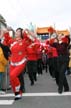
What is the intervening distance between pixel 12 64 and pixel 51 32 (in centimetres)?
245

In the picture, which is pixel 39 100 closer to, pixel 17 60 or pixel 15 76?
pixel 15 76

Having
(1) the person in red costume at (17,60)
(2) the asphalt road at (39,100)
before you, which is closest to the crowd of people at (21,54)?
(1) the person in red costume at (17,60)

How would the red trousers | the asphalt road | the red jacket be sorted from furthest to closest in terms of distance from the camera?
the red jacket < the red trousers < the asphalt road

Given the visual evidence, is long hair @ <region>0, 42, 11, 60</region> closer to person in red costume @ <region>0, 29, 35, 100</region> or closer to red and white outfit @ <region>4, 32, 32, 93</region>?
person in red costume @ <region>0, 29, 35, 100</region>

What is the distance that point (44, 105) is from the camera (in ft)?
37.6

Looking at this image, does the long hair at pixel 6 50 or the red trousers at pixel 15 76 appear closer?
the red trousers at pixel 15 76

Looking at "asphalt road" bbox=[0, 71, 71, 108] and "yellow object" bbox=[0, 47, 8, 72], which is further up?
"yellow object" bbox=[0, 47, 8, 72]

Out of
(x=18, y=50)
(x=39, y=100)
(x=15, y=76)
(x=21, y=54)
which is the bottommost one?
(x=39, y=100)

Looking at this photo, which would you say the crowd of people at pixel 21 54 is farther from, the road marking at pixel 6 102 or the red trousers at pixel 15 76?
the road marking at pixel 6 102

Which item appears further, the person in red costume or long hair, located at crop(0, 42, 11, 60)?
long hair, located at crop(0, 42, 11, 60)

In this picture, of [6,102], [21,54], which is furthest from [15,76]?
[6,102]

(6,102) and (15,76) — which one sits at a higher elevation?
(15,76)

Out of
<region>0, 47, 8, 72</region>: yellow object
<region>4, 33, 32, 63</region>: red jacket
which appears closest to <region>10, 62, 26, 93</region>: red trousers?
<region>4, 33, 32, 63</region>: red jacket

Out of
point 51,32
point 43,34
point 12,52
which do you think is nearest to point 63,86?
point 51,32
